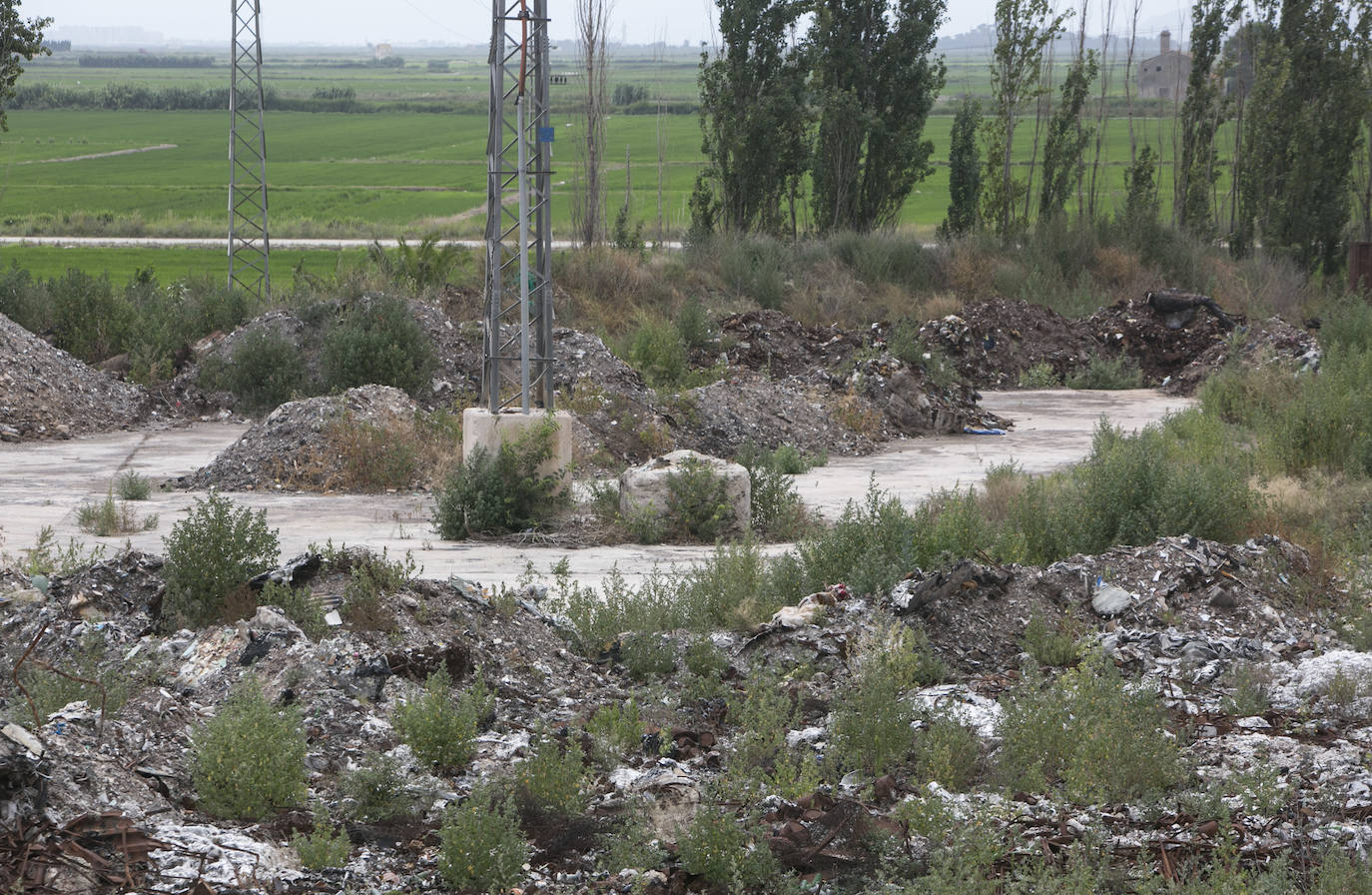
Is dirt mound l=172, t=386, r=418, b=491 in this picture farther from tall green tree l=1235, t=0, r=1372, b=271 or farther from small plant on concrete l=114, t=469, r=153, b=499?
tall green tree l=1235, t=0, r=1372, b=271

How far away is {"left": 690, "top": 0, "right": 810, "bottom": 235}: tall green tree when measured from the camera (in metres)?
30.4

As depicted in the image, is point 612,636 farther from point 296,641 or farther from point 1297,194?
point 1297,194

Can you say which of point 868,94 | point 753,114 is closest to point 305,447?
point 753,114

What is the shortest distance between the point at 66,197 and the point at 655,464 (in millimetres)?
59581

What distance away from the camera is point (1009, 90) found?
33031 mm

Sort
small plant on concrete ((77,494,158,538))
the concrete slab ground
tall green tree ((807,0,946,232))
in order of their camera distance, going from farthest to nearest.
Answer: tall green tree ((807,0,946,232))
small plant on concrete ((77,494,158,538))
the concrete slab ground

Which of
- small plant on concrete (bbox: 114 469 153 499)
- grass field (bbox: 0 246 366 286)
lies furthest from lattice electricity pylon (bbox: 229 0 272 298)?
small plant on concrete (bbox: 114 469 153 499)

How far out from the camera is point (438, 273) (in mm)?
23953

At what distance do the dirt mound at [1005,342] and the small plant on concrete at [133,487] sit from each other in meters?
13.9

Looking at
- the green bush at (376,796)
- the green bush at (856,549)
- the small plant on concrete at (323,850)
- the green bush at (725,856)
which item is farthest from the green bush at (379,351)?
the green bush at (725,856)

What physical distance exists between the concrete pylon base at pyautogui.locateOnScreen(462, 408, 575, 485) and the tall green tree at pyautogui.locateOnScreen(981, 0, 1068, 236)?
72.3 ft

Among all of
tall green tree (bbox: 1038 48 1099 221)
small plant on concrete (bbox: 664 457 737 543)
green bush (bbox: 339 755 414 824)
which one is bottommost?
small plant on concrete (bbox: 664 457 737 543)

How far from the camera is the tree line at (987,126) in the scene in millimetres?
30828

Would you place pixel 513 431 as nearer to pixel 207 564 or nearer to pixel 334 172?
pixel 207 564
